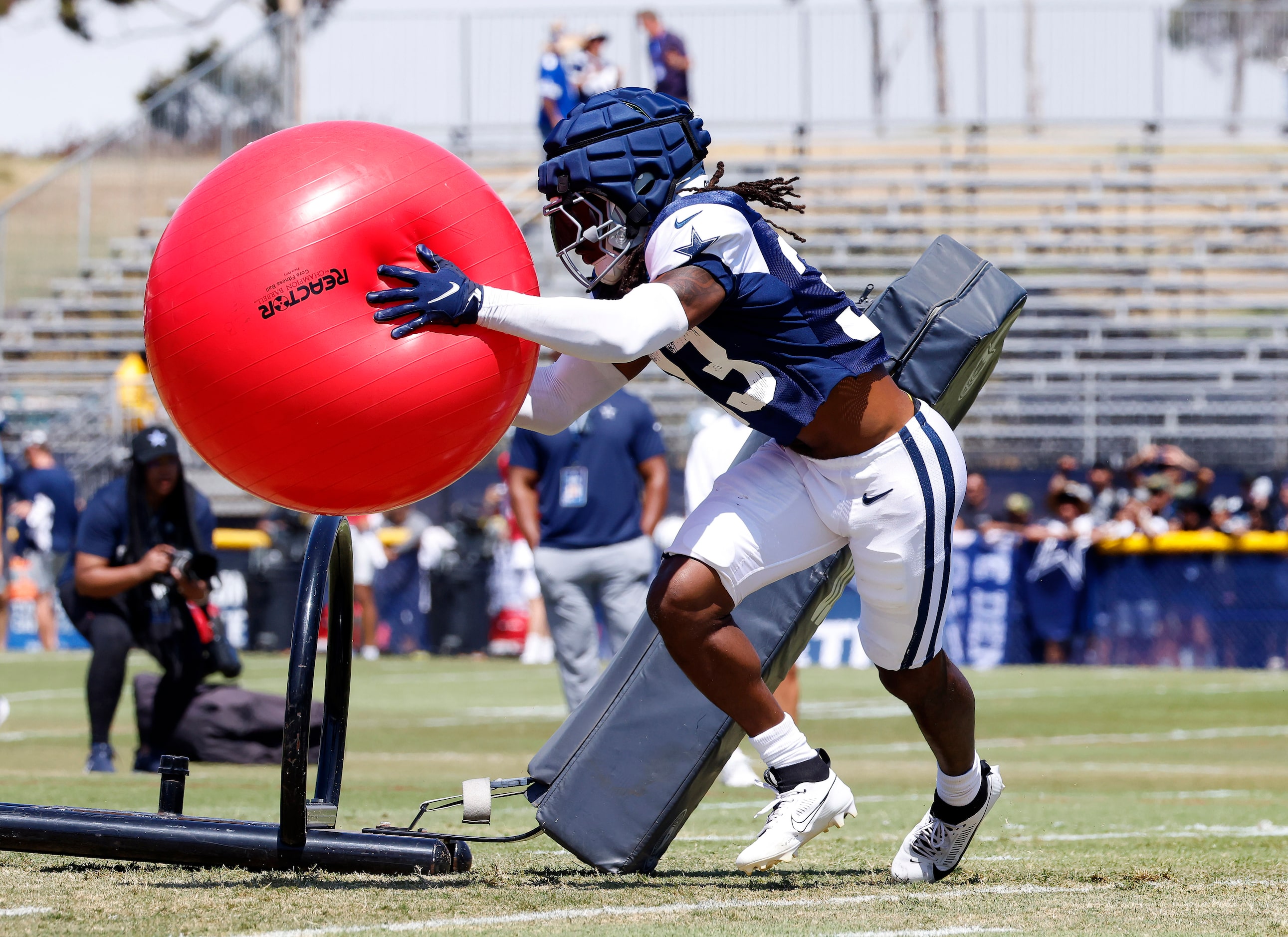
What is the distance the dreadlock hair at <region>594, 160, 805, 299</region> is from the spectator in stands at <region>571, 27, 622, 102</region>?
18.1 m

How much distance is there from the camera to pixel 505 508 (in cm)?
1784

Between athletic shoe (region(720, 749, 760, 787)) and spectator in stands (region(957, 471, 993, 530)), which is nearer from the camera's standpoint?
athletic shoe (region(720, 749, 760, 787))

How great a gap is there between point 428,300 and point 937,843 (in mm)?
2136

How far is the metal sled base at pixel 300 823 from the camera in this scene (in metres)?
4.37

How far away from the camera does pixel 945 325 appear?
203 inches

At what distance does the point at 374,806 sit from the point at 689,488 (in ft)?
8.50

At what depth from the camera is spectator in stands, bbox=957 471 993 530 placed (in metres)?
17.2

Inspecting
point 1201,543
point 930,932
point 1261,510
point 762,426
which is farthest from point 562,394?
point 1261,510

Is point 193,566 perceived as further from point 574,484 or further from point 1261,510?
point 1261,510

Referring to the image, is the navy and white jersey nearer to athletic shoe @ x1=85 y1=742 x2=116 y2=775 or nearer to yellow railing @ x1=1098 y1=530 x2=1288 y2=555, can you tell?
athletic shoe @ x1=85 y1=742 x2=116 y2=775

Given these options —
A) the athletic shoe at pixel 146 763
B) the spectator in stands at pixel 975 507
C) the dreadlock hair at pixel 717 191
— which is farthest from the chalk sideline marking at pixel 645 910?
the spectator in stands at pixel 975 507

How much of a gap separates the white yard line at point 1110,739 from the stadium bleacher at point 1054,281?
8.84 meters

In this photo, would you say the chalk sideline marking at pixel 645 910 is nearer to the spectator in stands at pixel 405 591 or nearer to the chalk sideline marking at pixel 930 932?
the chalk sideline marking at pixel 930 932

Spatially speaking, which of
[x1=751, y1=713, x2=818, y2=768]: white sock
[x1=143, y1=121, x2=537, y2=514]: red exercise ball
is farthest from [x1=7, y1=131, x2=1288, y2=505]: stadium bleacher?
[x1=143, y1=121, x2=537, y2=514]: red exercise ball
